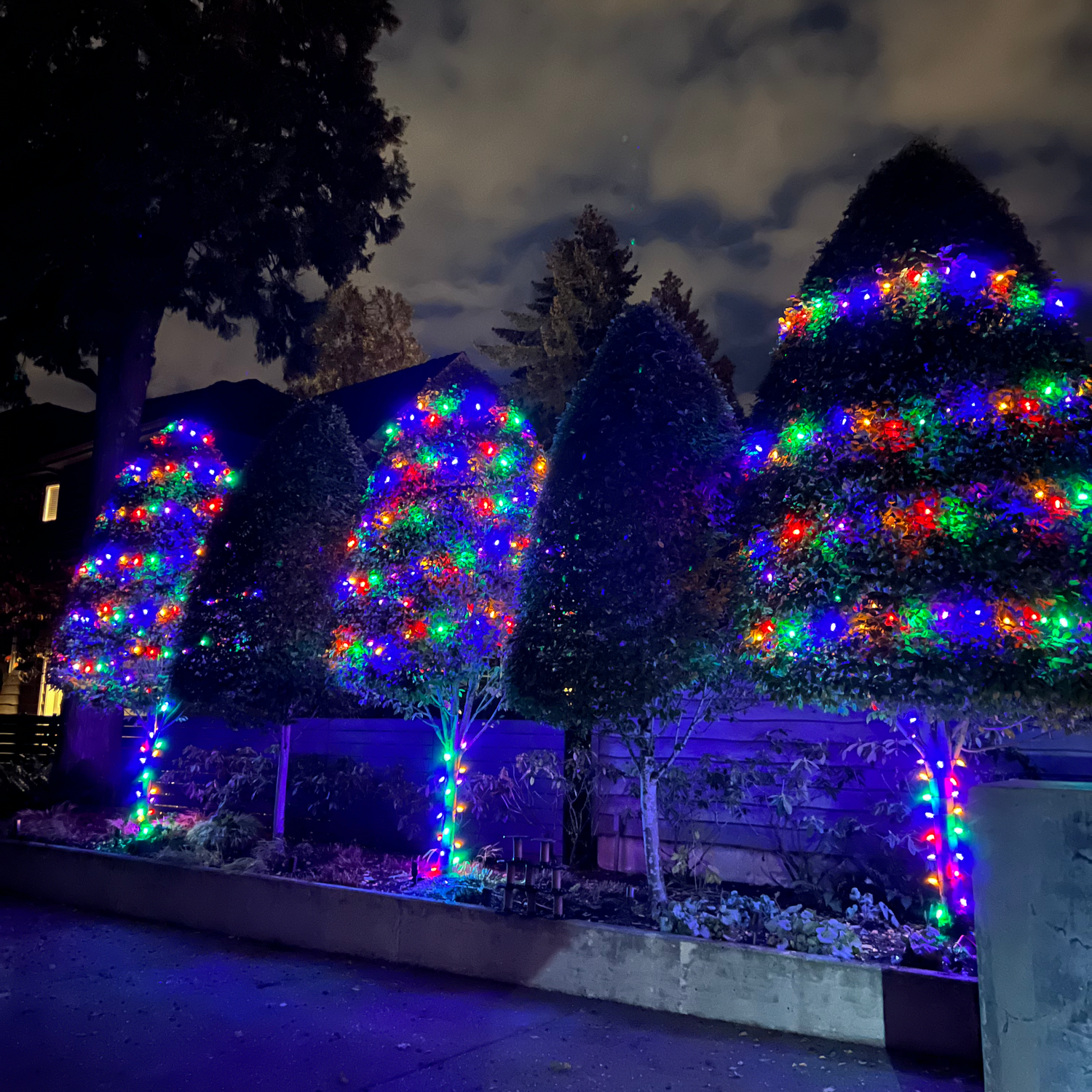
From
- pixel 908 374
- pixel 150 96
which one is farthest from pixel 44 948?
pixel 150 96

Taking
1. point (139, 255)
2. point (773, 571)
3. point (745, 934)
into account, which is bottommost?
point (745, 934)

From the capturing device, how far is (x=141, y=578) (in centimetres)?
1121

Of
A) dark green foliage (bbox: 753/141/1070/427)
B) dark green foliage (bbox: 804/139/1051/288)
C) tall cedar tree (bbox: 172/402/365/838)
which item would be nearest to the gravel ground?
tall cedar tree (bbox: 172/402/365/838)

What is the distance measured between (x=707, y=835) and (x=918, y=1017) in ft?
10.9

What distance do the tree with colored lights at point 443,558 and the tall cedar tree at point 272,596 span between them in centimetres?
109

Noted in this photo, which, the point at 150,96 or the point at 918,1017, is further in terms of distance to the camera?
the point at 150,96

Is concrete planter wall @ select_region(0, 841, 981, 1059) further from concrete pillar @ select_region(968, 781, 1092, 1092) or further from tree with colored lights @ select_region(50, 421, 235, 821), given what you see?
tree with colored lights @ select_region(50, 421, 235, 821)

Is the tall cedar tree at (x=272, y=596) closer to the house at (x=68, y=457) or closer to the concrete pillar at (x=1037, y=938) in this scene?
the concrete pillar at (x=1037, y=938)

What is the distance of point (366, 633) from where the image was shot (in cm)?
837

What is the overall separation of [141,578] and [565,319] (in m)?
25.0

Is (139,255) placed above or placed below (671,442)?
above

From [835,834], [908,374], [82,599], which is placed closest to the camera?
[908,374]

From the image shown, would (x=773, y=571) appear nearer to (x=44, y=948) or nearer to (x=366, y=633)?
(x=366, y=633)

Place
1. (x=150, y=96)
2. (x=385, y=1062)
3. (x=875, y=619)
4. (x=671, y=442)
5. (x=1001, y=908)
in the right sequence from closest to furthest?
(x=1001, y=908) < (x=385, y=1062) < (x=875, y=619) < (x=671, y=442) < (x=150, y=96)
